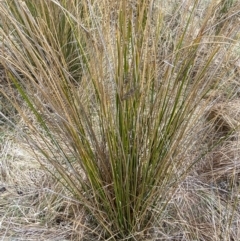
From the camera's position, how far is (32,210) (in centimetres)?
138

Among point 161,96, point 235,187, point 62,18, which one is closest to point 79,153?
point 161,96

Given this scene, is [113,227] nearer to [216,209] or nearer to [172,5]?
[216,209]

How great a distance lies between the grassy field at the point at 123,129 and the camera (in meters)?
1.00

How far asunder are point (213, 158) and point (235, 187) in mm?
161

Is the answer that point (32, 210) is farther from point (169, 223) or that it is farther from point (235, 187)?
point (235, 187)

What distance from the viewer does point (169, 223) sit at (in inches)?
49.1

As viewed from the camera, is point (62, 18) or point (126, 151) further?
point (62, 18)

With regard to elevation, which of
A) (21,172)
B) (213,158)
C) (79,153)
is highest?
(79,153)

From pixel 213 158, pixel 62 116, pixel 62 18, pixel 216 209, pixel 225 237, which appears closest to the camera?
pixel 62 116

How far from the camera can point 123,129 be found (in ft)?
3.38

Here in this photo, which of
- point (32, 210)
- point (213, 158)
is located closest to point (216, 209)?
point (213, 158)

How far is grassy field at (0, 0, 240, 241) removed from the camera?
999mm

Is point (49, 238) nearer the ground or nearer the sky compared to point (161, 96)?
nearer the ground

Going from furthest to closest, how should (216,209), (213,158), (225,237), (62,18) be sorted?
(62,18) < (213,158) < (216,209) < (225,237)
